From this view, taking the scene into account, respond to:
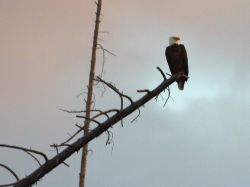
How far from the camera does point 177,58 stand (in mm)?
11727

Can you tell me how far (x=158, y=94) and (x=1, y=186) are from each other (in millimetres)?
1523

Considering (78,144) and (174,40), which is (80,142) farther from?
(174,40)

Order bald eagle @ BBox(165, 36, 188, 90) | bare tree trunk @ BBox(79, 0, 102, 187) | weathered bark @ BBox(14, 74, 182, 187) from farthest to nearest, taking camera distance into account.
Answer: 1. bald eagle @ BBox(165, 36, 188, 90)
2. bare tree trunk @ BBox(79, 0, 102, 187)
3. weathered bark @ BBox(14, 74, 182, 187)

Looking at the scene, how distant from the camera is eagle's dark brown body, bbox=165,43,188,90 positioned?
11.6m

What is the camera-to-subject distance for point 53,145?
411 cm

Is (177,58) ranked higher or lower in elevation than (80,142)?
higher

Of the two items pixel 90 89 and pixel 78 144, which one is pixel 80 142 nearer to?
pixel 78 144

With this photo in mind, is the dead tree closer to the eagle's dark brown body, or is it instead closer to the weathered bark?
the weathered bark

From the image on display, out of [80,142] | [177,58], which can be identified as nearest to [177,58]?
[177,58]

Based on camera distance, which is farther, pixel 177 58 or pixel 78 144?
pixel 177 58

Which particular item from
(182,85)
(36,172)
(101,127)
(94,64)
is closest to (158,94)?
(101,127)

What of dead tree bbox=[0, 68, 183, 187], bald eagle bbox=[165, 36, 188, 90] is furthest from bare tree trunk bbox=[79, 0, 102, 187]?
dead tree bbox=[0, 68, 183, 187]

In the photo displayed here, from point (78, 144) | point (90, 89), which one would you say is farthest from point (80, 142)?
point (90, 89)

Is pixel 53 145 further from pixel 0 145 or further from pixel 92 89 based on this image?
pixel 92 89
